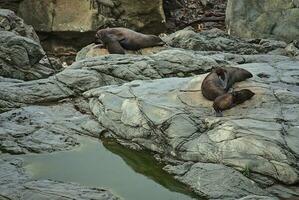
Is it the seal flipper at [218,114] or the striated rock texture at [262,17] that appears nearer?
the seal flipper at [218,114]

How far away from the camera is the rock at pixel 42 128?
6.87m

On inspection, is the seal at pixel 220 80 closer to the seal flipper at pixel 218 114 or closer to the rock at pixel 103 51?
the seal flipper at pixel 218 114

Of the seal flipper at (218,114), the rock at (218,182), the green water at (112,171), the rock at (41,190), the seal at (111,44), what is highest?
the seal flipper at (218,114)

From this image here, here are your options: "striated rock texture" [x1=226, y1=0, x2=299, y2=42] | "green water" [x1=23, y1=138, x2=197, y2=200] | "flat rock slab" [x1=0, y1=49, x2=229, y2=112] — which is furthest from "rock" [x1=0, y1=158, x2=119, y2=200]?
"striated rock texture" [x1=226, y1=0, x2=299, y2=42]

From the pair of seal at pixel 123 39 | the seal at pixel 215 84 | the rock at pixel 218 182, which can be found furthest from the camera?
the pair of seal at pixel 123 39

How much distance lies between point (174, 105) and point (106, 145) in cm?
129

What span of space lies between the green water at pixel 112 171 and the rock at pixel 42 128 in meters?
0.26

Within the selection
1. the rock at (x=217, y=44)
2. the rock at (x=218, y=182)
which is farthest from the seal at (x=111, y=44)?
the rock at (x=218, y=182)

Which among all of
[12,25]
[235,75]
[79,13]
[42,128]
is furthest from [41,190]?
[79,13]

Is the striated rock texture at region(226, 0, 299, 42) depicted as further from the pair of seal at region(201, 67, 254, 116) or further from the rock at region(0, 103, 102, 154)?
the rock at region(0, 103, 102, 154)

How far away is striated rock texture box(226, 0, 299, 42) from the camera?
16.1 metres

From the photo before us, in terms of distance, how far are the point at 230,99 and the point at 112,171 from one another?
2.27 metres

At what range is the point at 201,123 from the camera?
280 inches

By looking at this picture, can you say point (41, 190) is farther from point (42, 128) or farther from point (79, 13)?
point (79, 13)
